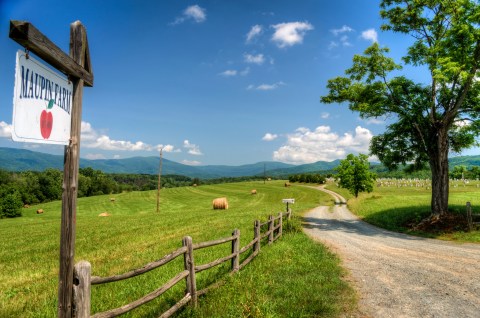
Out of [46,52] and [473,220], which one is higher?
[46,52]

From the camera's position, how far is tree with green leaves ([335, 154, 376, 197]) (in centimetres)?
6134

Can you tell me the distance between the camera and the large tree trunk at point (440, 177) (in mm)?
21641

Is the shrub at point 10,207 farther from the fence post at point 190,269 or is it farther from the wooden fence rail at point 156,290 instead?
the fence post at point 190,269

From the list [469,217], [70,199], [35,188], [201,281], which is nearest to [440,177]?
[469,217]

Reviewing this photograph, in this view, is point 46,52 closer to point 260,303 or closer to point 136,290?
point 260,303

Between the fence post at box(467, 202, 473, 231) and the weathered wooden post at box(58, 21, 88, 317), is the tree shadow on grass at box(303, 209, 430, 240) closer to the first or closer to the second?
the fence post at box(467, 202, 473, 231)

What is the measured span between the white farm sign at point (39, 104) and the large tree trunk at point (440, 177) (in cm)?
2391

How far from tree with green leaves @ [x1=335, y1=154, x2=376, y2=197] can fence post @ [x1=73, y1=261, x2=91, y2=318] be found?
62.3 metres

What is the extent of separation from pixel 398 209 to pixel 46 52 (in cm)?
3338

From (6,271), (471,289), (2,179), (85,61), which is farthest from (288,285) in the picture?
(2,179)

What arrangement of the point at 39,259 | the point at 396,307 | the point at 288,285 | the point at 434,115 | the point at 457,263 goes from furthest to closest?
1. the point at 434,115
2. the point at 39,259
3. the point at 457,263
4. the point at 288,285
5. the point at 396,307

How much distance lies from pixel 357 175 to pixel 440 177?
41.0m

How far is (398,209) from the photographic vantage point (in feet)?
101

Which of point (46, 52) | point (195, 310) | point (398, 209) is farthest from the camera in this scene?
point (398, 209)
